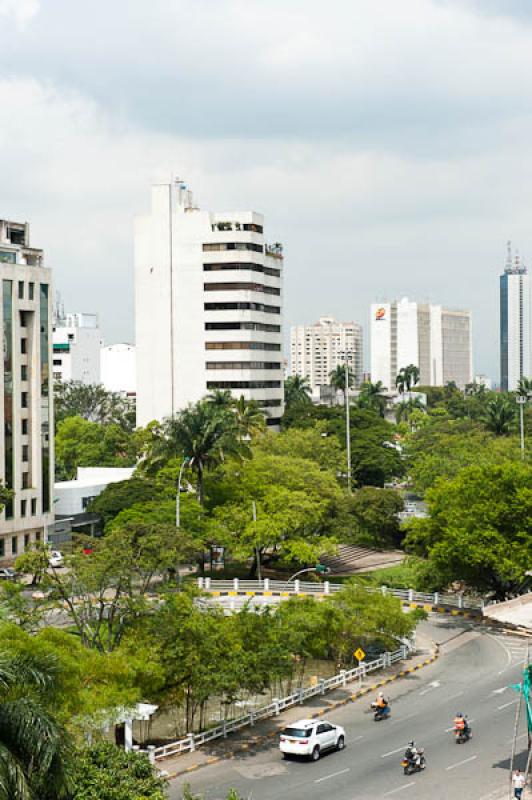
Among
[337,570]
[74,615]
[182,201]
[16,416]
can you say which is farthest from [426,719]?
[182,201]

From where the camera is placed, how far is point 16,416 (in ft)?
251

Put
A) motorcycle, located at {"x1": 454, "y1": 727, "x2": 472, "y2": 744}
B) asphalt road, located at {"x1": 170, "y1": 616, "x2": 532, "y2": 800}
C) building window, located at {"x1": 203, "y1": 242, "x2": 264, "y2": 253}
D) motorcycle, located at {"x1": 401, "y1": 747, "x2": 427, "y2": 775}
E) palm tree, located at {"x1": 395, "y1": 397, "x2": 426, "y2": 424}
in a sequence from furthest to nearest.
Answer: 1. palm tree, located at {"x1": 395, "y1": 397, "x2": 426, "y2": 424}
2. building window, located at {"x1": 203, "y1": 242, "x2": 264, "y2": 253}
3. motorcycle, located at {"x1": 454, "y1": 727, "x2": 472, "y2": 744}
4. motorcycle, located at {"x1": 401, "y1": 747, "x2": 427, "y2": 775}
5. asphalt road, located at {"x1": 170, "y1": 616, "x2": 532, "y2": 800}

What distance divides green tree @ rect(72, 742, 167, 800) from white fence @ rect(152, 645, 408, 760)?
36.6 ft

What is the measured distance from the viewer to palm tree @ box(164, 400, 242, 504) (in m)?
73.4

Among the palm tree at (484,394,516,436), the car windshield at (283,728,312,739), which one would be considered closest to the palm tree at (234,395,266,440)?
the palm tree at (484,394,516,436)

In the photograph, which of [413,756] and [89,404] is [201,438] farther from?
[89,404]

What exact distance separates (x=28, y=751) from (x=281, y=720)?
24977mm

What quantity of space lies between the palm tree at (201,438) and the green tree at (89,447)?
42.6 m

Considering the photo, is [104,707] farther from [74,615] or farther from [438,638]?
[438,638]

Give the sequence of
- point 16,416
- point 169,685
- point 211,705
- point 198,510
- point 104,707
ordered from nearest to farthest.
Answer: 1. point 104,707
2. point 169,685
3. point 211,705
4. point 198,510
5. point 16,416

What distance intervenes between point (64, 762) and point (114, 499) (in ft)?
196

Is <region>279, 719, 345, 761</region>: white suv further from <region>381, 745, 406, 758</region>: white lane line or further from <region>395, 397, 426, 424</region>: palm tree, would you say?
<region>395, 397, 426, 424</region>: palm tree

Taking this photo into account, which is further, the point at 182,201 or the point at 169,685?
the point at 182,201

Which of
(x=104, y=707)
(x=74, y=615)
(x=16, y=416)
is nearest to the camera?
(x=104, y=707)
